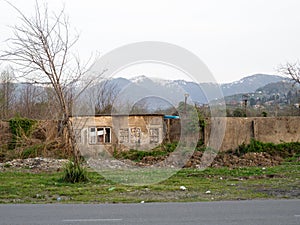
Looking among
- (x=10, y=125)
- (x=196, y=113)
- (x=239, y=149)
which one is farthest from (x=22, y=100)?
(x=239, y=149)

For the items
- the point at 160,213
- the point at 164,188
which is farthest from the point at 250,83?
the point at 160,213

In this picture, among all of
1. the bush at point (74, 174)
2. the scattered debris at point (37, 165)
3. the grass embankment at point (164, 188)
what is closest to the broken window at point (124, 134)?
the scattered debris at point (37, 165)

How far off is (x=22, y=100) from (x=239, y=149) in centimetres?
2021

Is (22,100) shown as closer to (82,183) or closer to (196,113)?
(196,113)

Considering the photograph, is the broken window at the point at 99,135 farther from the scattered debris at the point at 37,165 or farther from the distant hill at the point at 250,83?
the distant hill at the point at 250,83

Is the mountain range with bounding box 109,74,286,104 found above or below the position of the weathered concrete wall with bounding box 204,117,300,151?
above

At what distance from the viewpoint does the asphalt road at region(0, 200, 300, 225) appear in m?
8.42

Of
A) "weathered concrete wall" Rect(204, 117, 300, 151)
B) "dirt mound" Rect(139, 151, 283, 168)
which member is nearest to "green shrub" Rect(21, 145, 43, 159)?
"dirt mound" Rect(139, 151, 283, 168)

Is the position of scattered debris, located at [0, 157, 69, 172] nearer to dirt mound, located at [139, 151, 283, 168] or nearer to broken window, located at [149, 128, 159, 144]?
dirt mound, located at [139, 151, 283, 168]

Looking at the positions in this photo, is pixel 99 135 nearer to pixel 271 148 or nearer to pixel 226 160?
pixel 226 160

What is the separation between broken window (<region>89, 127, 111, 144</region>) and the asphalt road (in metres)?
15.3

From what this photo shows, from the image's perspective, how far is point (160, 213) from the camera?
9477 mm

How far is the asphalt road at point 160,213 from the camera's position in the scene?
842cm

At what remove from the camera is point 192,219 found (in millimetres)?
8609
